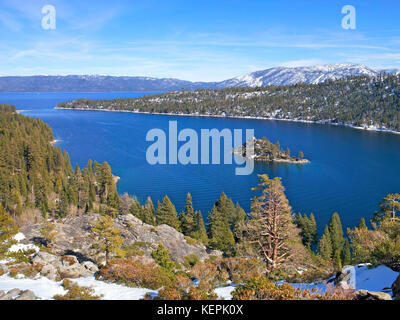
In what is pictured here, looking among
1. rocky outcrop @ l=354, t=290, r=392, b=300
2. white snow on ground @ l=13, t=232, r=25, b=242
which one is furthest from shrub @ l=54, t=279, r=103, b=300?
white snow on ground @ l=13, t=232, r=25, b=242

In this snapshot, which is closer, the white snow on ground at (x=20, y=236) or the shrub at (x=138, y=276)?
the shrub at (x=138, y=276)

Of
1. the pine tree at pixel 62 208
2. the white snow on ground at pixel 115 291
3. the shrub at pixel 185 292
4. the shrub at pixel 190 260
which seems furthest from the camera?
the pine tree at pixel 62 208

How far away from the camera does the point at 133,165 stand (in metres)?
88.9

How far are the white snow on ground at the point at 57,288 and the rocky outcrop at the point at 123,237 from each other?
34.5ft

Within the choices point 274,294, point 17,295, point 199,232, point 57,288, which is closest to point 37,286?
point 57,288

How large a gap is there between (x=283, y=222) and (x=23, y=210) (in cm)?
4990

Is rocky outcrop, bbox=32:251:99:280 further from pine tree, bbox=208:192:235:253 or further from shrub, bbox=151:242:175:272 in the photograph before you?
pine tree, bbox=208:192:235:253

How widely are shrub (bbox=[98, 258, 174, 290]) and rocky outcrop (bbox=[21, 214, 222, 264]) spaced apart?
33.8ft

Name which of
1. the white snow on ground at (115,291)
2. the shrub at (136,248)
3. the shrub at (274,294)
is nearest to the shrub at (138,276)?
the white snow on ground at (115,291)

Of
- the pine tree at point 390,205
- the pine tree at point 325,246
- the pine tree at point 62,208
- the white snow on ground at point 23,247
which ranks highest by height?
the pine tree at point 390,205

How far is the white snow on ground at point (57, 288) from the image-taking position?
603 inches

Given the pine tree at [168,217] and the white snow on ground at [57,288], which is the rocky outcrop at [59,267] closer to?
the white snow on ground at [57,288]

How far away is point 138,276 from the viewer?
17438mm
